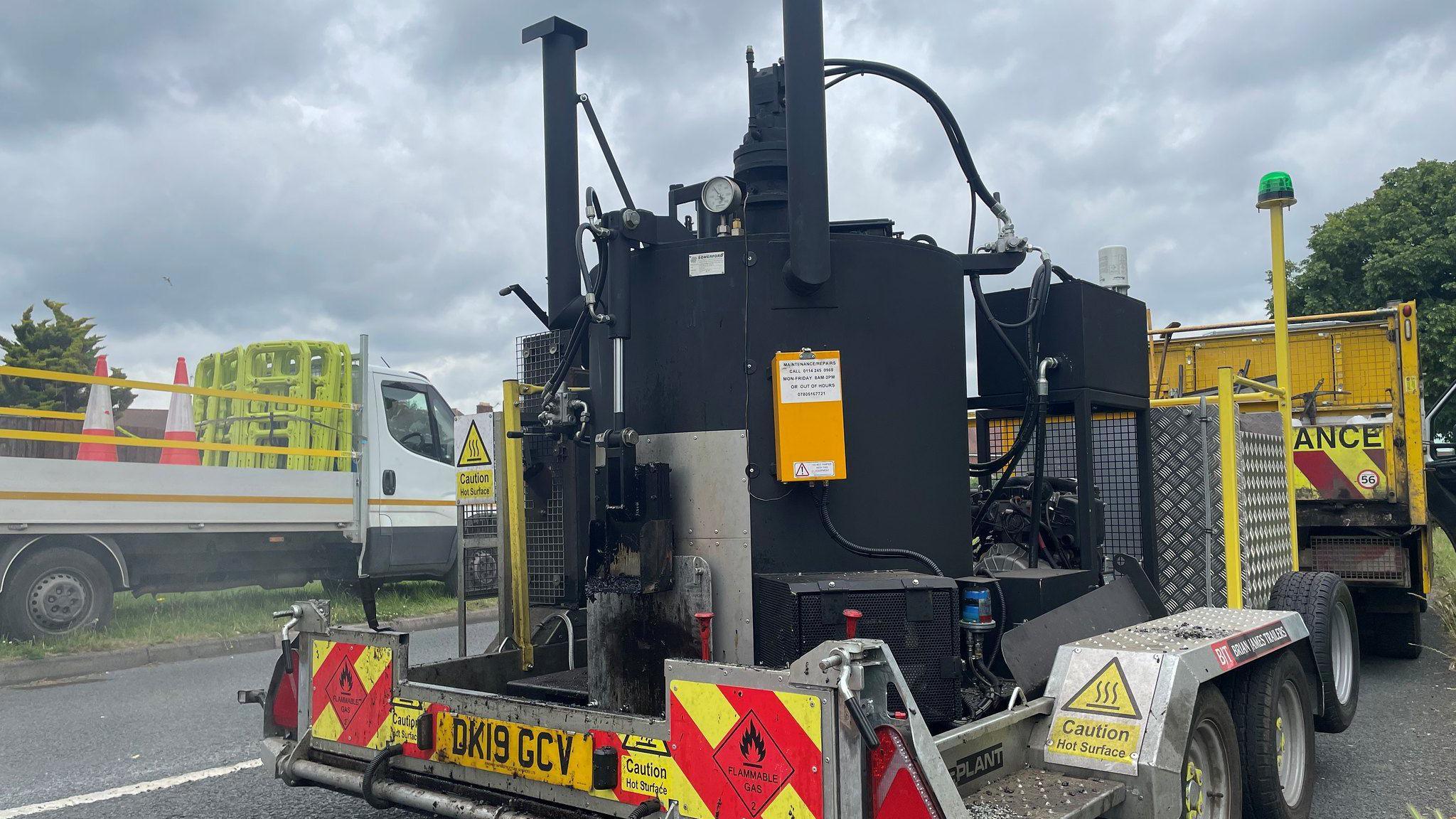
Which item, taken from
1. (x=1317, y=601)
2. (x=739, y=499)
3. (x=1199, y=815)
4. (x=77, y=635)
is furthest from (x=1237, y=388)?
(x=77, y=635)

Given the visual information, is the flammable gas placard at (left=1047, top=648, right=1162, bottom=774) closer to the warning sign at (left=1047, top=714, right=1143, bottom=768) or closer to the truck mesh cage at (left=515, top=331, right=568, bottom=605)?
the warning sign at (left=1047, top=714, right=1143, bottom=768)

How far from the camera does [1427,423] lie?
8.93 meters

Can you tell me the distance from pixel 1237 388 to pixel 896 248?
6.47m

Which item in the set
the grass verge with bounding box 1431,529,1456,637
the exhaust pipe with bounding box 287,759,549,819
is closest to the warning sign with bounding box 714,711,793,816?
the exhaust pipe with bounding box 287,759,549,819

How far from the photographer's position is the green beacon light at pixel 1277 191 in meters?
5.84

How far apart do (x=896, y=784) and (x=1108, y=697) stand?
4.09ft

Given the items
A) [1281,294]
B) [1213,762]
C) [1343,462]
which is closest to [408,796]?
[1213,762]

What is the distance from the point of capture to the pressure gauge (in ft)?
12.4

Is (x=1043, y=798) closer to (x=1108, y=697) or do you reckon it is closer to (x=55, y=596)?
(x=1108, y=697)

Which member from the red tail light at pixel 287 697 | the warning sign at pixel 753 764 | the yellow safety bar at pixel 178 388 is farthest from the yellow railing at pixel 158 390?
the warning sign at pixel 753 764

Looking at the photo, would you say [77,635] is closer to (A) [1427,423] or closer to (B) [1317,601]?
(B) [1317,601]

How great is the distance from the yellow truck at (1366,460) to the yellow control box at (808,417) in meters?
5.45

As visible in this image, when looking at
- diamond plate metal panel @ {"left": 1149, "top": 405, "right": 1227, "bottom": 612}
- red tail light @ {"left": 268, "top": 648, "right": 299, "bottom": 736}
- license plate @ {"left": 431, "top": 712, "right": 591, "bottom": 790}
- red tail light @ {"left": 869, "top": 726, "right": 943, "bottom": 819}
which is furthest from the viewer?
diamond plate metal panel @ {"left": 1149, "top": 405, "right": 1227, "bottom": 612}

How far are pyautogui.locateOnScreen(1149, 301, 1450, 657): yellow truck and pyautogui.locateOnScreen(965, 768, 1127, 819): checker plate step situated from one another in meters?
5.43
